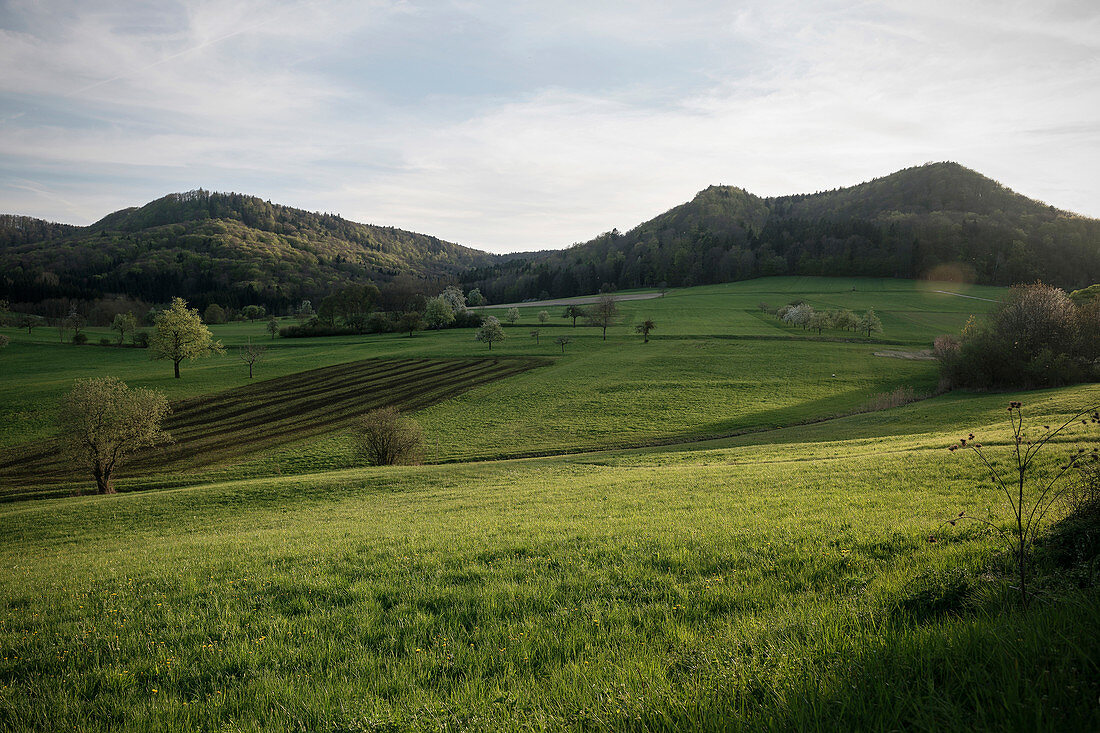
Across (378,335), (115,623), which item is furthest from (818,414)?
(378,335)

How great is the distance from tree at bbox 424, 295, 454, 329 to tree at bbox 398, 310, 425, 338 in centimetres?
525

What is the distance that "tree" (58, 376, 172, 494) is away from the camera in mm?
30953

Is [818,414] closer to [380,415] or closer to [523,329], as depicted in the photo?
[380,415]

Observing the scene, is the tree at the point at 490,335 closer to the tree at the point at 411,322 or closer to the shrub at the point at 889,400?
the tree at the point at 411,322

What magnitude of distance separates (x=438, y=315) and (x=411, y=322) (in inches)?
387

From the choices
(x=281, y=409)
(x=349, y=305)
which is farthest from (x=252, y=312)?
(x=281, y=409)

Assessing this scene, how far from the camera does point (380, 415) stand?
35125mm

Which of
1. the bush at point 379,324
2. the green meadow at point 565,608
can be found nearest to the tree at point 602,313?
the bush at point 379,324

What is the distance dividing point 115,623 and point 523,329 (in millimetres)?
108084

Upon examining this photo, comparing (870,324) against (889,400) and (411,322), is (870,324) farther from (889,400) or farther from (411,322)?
(411,322)

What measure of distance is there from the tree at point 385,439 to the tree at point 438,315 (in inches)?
3591

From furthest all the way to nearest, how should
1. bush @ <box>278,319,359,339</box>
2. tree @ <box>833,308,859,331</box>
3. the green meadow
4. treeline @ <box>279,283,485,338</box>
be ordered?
1. treeline @ <box>279,283,485,338</box>
2. bush @ <box>278,319,359,339</box>
3. tree @ <box>833,308,859,331</box>
4. the green meadow

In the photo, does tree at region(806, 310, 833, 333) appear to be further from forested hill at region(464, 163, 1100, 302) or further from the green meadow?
the green meadow

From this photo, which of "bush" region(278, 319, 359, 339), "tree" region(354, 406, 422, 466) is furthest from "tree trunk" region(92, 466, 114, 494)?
"bush" region(278, 319, 359, 339)
